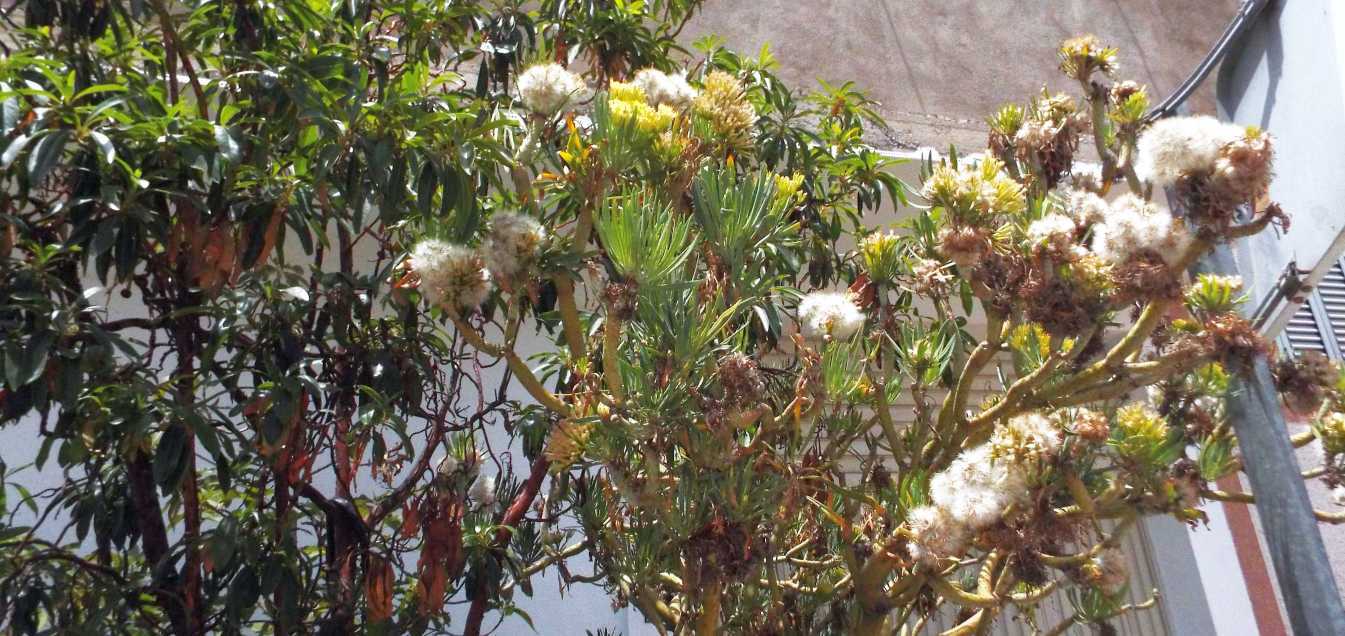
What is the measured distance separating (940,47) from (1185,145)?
16.2 ft

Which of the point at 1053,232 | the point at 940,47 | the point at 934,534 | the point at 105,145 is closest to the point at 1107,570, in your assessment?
the point at 934,534

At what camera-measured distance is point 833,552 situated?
8.48 feet

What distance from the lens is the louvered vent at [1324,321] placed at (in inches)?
222

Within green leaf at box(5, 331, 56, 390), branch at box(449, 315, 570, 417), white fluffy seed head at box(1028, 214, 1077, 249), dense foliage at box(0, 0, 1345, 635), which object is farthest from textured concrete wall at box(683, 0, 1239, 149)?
green leaf at box(5, 331, 56, 390)

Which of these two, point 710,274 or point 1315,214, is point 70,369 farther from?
point 1315,214

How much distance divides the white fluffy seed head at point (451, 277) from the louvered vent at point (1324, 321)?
481cm

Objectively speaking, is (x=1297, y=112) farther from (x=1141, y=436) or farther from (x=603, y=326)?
(x=603, y=326)

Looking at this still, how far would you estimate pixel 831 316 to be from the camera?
2107 millimetres

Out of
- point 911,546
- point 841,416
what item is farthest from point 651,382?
point 841,416

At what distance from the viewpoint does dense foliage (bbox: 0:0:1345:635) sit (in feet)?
6.16

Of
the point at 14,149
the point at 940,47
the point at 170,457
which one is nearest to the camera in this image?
the point at 14,149

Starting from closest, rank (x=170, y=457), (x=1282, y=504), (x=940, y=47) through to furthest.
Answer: (x=1282, y=504)
(x=170, y=457)
(x=940, y=47)

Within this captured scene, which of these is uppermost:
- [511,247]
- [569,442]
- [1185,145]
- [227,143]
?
[227,143]

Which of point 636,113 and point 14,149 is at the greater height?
point 14,149
